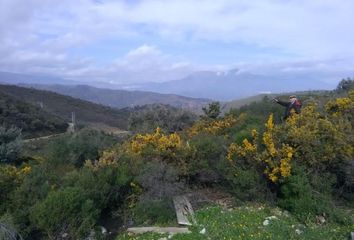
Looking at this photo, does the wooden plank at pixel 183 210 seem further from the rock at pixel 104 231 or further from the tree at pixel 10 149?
the tree at pixel 10 149

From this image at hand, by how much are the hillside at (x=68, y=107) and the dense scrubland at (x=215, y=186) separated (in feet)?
164

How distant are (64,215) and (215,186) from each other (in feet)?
13.1

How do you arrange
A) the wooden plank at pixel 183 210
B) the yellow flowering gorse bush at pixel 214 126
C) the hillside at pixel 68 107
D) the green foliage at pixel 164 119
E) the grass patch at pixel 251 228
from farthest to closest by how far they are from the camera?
the hillside at pixel 68 107 → the green foliage at pixel 164 119 → the yellow flowering gorse bush at pixel 214 126 → the wooden plank at pixel 183 210 → the grass patch at pixel 251 228

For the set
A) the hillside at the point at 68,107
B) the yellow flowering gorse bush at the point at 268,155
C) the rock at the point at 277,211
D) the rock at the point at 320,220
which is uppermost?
the yellow flowering gorse bush at the point at 268,155

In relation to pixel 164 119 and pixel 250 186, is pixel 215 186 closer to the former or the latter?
pixel 250 186

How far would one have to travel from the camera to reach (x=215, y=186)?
1227 cm

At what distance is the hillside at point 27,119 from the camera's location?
42500 millimetres

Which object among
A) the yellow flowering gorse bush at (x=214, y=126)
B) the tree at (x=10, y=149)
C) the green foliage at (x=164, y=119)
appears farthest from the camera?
the green foliage at (x=164, y=119)

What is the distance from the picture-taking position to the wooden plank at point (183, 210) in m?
9.74

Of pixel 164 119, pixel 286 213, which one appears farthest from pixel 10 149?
pixel 286 213

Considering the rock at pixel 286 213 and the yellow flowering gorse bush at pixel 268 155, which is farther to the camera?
the yellow flowering gorse bush at pixel 268 155

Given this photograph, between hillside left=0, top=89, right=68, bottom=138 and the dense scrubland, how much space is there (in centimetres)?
3005

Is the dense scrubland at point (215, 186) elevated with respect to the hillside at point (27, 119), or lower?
elevated

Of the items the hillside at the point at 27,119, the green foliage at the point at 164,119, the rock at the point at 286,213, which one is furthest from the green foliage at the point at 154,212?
the hillside at the point at 27,119
